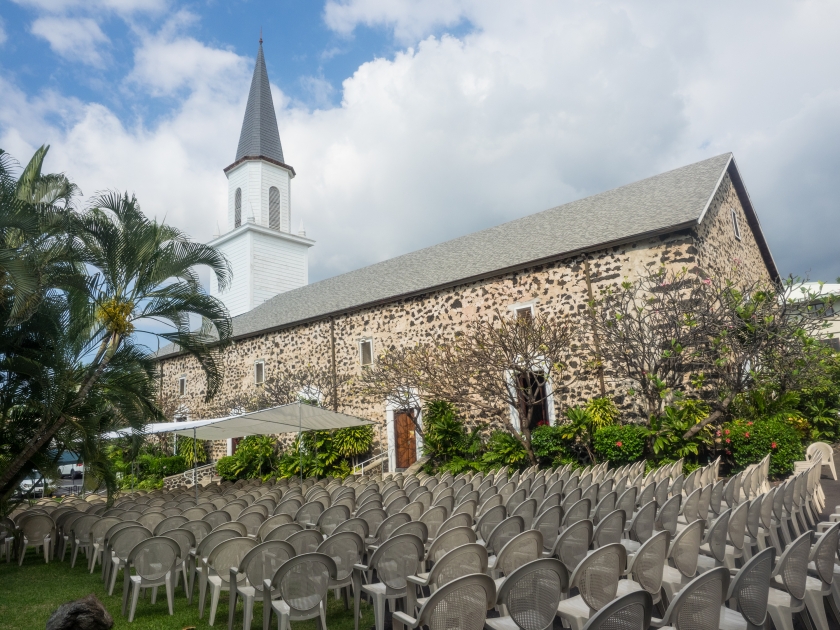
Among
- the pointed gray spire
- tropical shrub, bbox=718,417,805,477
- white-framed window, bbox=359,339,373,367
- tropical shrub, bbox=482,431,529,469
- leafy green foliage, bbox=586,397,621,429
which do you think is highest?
the pointed gray spire

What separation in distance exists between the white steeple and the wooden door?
14.9 m

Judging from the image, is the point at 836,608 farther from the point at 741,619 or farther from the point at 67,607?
the point at 67,607

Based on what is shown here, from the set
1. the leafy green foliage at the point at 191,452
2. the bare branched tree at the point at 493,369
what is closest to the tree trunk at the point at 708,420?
the bare branched tree at the point at 493,369

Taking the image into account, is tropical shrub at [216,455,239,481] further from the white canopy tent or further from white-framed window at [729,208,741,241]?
white-framed window at [729,208,741,241]

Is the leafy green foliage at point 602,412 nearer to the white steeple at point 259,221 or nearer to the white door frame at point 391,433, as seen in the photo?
the white door frame at point 391,433

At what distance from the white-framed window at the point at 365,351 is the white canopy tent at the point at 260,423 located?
6.09 meters

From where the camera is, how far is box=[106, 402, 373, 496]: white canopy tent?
487 inches

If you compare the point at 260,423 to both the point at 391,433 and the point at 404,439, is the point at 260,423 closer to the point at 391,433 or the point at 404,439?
the point at 391,433

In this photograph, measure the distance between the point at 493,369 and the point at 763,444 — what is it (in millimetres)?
6162

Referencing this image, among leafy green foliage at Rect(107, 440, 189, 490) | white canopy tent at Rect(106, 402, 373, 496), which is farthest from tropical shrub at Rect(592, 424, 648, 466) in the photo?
leafy green foliage at Rect(107, 440, 189, 490)

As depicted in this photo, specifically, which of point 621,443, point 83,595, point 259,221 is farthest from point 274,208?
point 83,595

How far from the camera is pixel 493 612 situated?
5.30 m

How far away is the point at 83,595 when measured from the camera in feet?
A: 23.4

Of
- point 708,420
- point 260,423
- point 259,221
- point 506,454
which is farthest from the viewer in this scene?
point 259,221
